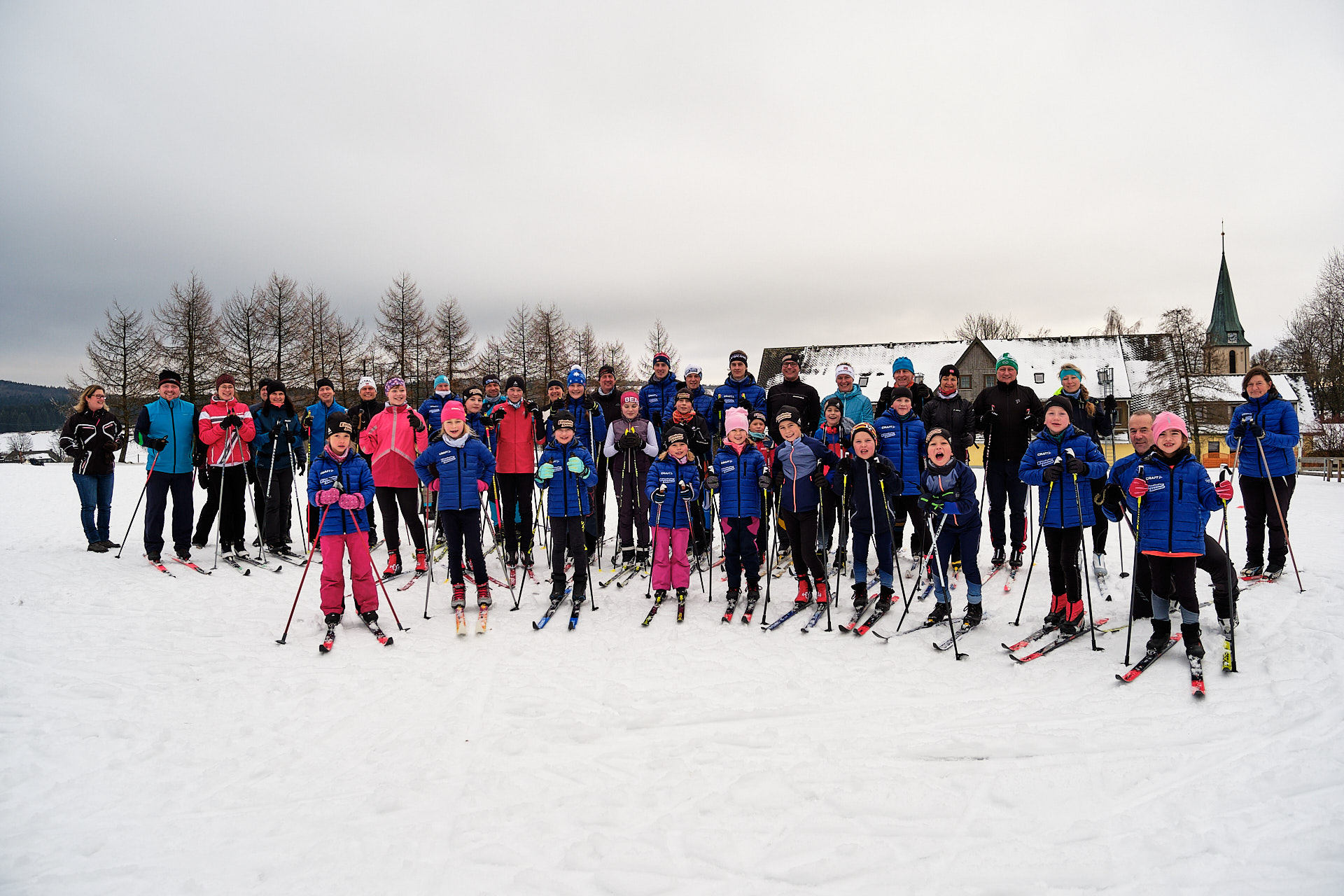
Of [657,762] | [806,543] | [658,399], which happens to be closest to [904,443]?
[806,543]

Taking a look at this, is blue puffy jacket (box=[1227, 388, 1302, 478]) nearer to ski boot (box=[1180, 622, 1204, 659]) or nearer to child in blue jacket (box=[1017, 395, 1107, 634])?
child in blue jacket (box=[1017, 395, 1107, 634])

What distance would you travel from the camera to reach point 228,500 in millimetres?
8227

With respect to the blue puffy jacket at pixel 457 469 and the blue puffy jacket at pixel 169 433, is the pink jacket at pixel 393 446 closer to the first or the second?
the blue puffy jacket at pixel 457 469

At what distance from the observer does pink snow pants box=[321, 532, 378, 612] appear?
5.79 m

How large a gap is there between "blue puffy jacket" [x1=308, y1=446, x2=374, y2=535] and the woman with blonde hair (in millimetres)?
3938

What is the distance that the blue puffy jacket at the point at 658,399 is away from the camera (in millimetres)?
8477

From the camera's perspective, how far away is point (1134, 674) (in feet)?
14.8

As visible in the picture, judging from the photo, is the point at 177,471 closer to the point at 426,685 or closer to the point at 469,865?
the point at 426,685

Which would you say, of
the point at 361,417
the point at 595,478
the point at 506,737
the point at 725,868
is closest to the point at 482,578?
the point at 595,478

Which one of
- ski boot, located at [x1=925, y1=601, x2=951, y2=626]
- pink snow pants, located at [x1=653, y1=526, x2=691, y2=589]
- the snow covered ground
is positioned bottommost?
the snow covered ground

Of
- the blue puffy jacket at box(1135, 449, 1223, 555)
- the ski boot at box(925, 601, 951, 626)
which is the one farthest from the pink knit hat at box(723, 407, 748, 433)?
the blue puffy jacket at box(1135, 449, 1223, 555)

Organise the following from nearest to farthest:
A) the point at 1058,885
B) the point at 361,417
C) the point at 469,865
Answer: the point at 1058,885, the point at 469,865, the point at 361,417

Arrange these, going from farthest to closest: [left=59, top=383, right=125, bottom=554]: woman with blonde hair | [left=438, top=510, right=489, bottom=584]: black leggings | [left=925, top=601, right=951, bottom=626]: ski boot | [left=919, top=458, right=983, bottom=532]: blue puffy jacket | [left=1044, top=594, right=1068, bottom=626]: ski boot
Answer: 1. [left=59, top=383, right=125, bottom=554]: woman with blonde hair
2. [left=438, top=510, right=489, bottom=584]: black leggings
3. [left=925, top=601, right=951, bottom=626]: ski boot
4. [left=919, top=458, right=983, bottom=532]: blue puffy jacket
5. [left=1044, top=594, right=1068, bottom=626]: ski boot

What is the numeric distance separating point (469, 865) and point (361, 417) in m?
6.82
